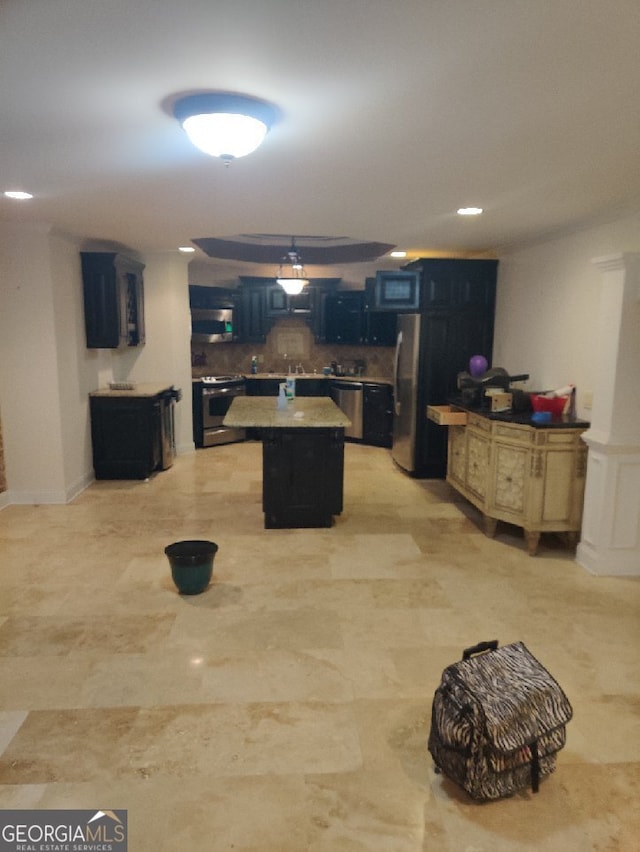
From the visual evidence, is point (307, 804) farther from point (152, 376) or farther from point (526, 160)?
point (152, 376)

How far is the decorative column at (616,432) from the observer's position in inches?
139

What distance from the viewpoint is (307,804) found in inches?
75.6

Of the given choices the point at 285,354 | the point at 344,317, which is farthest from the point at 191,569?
the point at 285,354

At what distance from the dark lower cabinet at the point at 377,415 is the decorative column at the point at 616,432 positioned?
366cm

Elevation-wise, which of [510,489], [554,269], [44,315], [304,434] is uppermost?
[554,269]

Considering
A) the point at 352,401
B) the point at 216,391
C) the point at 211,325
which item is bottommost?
the point at 352,401

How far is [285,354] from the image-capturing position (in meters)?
8.46

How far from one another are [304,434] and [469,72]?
2.89 m

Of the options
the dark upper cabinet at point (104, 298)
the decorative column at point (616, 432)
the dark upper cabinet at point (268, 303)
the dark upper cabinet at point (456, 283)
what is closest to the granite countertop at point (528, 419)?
the decorative column at point (616, 432)

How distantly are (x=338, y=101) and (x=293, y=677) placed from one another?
2437 mm

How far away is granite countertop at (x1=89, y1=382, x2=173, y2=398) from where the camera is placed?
566 cm

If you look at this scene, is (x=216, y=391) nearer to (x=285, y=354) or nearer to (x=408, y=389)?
(x=285, y=354)

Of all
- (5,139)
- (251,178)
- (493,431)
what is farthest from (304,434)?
(5,139)

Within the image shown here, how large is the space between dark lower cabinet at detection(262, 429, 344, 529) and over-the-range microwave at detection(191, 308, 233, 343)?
3659mm
